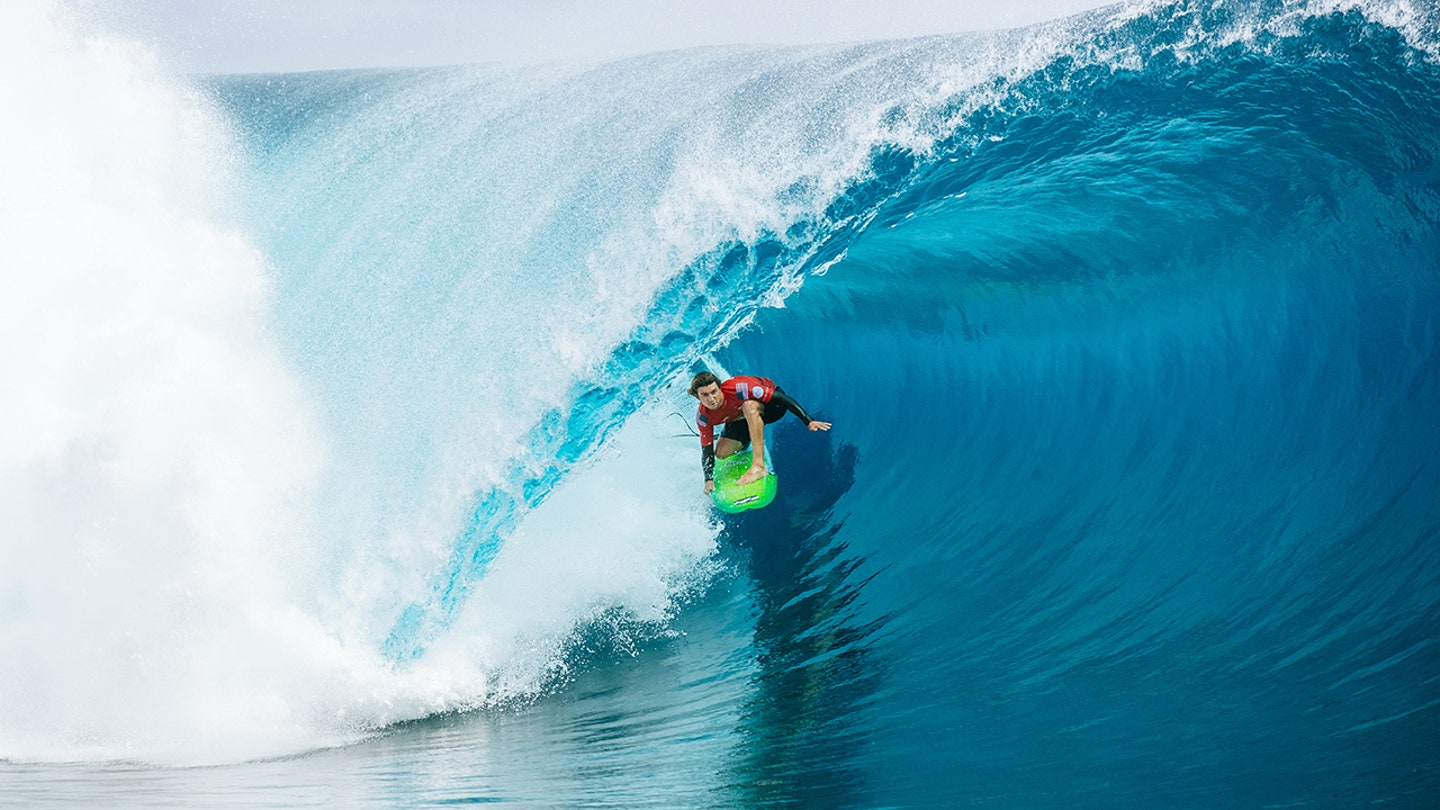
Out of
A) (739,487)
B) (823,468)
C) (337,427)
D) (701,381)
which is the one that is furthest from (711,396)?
(337,427)

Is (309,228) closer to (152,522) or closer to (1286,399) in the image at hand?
(152,522)

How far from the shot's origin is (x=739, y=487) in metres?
5.27

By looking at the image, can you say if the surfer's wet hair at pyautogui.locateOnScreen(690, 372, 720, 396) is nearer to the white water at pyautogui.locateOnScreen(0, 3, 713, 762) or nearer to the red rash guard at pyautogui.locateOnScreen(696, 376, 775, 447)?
the red rash guard at pyautogui.locateOnScreen(696, 376, 775, 447)

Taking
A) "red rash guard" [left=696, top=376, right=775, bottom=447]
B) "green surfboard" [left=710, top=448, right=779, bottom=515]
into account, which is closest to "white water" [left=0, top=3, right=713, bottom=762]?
"green surfboard" [left=710, top=448, right=779, bottom=515]

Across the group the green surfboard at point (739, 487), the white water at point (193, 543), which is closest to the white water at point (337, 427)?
the white water at point (193, 543)

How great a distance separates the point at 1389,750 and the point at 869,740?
5.84 feet

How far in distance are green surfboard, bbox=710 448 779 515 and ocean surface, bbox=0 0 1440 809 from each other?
2.15 ft

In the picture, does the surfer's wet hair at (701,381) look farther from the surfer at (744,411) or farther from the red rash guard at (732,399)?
the red rash guard at (732,399)

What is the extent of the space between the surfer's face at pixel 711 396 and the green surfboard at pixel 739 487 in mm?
446

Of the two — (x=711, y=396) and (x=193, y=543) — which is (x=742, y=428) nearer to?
(x=711, y=396)

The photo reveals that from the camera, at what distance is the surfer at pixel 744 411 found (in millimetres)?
5008

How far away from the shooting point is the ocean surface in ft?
12.7

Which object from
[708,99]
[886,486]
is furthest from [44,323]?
[886,486]

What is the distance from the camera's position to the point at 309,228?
9320 millimetres
